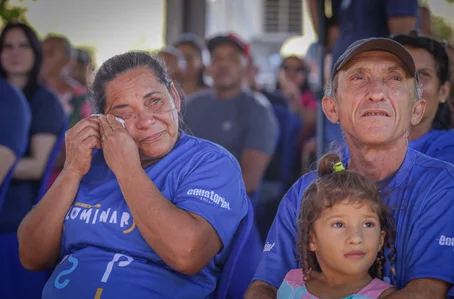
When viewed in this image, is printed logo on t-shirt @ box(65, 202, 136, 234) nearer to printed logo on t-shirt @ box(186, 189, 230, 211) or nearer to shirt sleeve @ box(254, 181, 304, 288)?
printed logo on t-shirt @ box(186, 189, 230, 211)

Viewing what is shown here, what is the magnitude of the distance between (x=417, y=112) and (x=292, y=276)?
2.30ft

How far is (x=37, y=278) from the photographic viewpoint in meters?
3.48

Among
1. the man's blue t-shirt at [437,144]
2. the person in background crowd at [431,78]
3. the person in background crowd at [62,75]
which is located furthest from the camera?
the person in background crowd at [62,75]

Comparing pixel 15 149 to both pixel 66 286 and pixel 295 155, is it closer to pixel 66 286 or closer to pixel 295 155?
pixel 66 286

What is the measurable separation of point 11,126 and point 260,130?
1797 millimetres

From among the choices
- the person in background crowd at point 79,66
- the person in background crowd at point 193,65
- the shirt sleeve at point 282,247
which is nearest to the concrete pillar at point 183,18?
the person in background crowd at point 193,65

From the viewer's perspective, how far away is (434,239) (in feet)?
6.31

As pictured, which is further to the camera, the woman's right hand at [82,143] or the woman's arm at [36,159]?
the woman's arm at [36,159]

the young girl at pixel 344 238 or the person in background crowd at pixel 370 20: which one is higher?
the person in background crowd at pixel 370 20

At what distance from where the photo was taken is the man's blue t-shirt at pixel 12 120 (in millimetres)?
3385

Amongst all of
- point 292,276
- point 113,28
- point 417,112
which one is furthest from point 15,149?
point 417,112

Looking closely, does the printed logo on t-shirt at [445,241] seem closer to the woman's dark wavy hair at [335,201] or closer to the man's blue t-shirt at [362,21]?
the woman's dark wavy hair at [335,201]

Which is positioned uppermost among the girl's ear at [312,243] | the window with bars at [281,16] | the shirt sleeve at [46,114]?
the window with bars at [281,16]

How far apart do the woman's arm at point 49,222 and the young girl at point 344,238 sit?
33.3 inches
